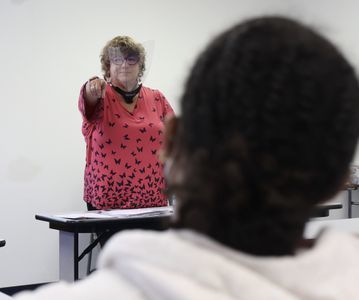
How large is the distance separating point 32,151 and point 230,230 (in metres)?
3.61

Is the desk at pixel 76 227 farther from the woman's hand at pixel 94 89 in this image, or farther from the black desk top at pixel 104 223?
the woman's hand at pixel 94 89

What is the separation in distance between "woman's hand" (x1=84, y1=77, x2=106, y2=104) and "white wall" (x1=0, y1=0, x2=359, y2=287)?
4.55 ft

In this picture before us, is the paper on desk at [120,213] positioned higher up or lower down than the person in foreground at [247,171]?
lower down

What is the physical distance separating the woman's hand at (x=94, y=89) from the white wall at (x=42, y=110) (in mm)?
1385

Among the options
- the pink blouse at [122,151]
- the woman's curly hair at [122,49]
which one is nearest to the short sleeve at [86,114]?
the pink blouse at [122,151]

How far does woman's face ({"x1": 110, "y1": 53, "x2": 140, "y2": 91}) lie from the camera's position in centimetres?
290

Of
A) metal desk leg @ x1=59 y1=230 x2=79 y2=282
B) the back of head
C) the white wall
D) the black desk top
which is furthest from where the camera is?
the white wall

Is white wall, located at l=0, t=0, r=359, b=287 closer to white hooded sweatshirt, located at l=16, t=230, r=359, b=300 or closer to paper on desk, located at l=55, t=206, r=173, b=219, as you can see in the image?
paper on desk, located at l=55, t=206, r=173, b=219

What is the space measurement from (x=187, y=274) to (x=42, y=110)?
3653 mm

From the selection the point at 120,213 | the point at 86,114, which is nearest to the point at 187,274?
the point at 120,213

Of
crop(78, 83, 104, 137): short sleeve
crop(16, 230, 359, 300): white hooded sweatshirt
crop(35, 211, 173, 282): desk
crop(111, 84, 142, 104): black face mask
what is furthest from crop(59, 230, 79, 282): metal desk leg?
crop(16, 230, 359, 300): white hooded sweatshirt

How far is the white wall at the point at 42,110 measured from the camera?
396 centimetres

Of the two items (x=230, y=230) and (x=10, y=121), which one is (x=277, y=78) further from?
(x=10, y=121)

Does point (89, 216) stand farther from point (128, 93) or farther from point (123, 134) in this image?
point (128, 93)
